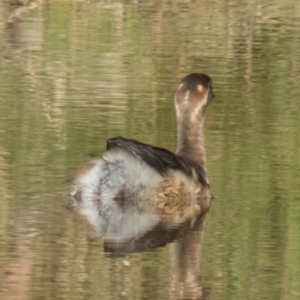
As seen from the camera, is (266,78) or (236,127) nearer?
(236,127)

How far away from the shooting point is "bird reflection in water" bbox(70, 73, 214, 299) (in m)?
7.70

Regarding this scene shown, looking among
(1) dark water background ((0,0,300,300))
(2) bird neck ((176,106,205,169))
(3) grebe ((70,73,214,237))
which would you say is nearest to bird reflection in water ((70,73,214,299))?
(3) grebe ((70,73,214,237))

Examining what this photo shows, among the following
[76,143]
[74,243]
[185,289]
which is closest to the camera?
[185,289]

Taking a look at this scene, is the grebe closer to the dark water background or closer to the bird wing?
the bird wing

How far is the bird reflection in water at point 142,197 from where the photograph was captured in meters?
7.70

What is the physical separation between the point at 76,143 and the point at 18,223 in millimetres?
2418

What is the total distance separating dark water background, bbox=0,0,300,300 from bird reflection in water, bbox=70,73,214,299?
129 millimetres

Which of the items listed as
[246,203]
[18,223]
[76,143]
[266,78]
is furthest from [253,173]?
[266,78]

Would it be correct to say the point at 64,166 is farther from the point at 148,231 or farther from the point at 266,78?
the point at 266,78

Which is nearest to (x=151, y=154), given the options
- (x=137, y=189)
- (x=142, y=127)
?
(x=137, y=189)

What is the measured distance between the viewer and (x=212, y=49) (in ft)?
53.6

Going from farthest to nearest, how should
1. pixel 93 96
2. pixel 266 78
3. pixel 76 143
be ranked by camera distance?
pixel 266 78 < pixel 93 96 < pixel 76 143

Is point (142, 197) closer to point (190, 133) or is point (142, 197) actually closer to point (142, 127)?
point (190, 133)

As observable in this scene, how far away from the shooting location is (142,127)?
11.1 m
